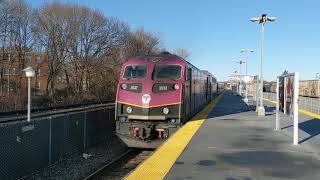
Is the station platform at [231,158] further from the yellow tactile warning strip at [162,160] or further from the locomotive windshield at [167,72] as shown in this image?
the locomotive windshield at [167,72]

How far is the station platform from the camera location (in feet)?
25.0

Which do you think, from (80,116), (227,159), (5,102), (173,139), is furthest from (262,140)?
(5,102)

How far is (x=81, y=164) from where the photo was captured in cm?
1530

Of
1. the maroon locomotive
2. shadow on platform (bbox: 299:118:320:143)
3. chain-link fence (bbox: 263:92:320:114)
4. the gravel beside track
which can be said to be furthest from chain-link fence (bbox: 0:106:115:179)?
chain-link fence (bbox: 263:92:320:114)

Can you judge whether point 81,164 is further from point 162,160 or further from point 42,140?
point 162,160

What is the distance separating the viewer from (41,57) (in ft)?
206

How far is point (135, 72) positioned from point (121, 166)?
3496 mm

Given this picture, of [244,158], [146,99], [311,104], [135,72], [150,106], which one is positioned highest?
[135,72]

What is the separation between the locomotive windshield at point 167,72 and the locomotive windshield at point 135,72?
1.36 ft

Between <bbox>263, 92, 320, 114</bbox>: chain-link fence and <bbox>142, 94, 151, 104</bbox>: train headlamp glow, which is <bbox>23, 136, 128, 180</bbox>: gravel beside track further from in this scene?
<bbox>263, 92, 320, 114</bbox>: chain-link fence

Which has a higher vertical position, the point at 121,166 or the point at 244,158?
the point at 244,158

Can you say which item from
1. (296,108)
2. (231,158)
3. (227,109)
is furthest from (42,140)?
(227,109)

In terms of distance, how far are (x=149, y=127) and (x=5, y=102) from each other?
27080 millimetres

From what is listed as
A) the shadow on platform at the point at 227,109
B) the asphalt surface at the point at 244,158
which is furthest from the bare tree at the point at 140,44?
the asphalt surface at the point at 244,158
